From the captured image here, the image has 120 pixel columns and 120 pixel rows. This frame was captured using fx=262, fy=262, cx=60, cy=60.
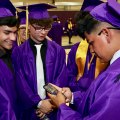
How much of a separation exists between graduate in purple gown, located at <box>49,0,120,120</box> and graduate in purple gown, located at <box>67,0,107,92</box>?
3.51 ft

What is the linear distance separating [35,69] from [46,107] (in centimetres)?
44

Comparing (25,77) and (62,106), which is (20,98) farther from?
(62,106)

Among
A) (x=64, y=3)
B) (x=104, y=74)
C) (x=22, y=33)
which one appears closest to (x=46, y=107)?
(x=104, y=74)

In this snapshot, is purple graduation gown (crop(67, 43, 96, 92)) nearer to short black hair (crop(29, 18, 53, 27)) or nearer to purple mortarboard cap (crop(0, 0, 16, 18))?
short black hair (crop(29, 18, 53, 27))

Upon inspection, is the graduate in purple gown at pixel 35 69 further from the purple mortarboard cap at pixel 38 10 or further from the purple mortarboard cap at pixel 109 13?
the purple mortarboard cap at pixel 109 13

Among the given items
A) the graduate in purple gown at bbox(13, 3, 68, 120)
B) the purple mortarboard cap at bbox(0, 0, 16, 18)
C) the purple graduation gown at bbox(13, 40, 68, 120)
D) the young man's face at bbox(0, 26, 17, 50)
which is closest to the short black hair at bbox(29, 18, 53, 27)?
the graduate in purple gown at bbox(13, 3, 68, 120)

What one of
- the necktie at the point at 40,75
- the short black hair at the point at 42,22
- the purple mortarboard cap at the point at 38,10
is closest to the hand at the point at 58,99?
the necktie at the point at 40,75

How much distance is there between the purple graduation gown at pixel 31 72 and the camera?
276cm

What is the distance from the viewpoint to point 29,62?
284cm

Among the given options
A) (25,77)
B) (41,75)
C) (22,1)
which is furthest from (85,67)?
(22,1)

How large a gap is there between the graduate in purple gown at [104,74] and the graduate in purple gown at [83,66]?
1070 millimetres

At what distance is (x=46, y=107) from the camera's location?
8.66ft

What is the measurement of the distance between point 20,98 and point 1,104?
82 cm

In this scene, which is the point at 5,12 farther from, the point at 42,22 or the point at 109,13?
the point at 109,13
